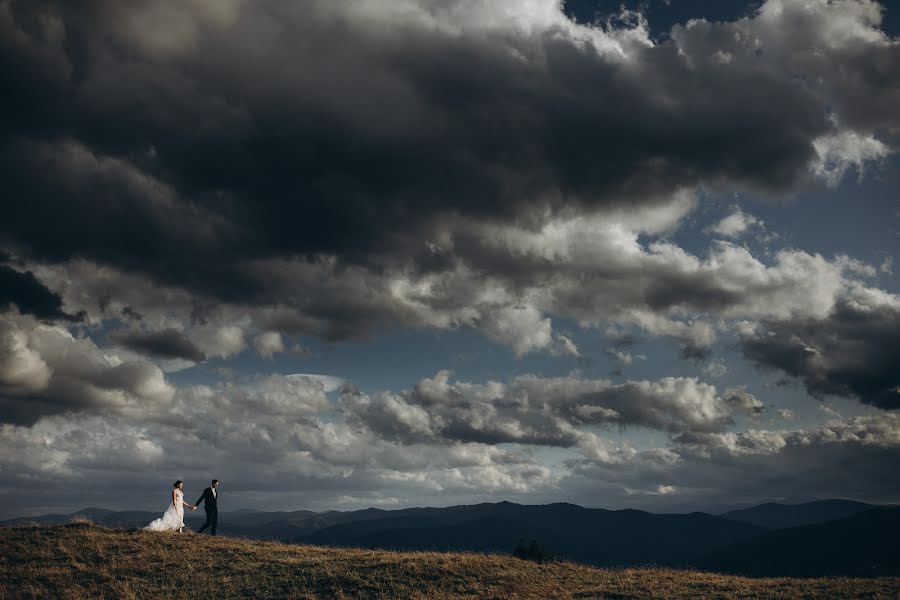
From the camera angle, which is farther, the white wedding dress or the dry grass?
the white wedding dress

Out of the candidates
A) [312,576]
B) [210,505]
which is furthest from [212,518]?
[312,576]

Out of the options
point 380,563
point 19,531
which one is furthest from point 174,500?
point 380,563

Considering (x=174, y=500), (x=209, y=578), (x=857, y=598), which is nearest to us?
(x=857, y=598)

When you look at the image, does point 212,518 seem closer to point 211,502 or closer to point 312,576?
point 211,502

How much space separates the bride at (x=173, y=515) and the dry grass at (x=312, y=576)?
1.71 meters

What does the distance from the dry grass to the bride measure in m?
1.71

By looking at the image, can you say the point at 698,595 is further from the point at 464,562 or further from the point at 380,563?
the point at 380,563

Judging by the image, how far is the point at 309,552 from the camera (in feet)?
101

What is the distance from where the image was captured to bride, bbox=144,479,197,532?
32844mm

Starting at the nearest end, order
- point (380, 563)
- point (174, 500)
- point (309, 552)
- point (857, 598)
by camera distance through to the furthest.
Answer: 1. point (857, 598)
2. point (380, 563)
3. point (309, 552)
4. point (174, 500)

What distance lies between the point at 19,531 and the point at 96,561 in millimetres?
8792

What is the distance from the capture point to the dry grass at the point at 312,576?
23.9m

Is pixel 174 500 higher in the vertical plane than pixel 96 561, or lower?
higher

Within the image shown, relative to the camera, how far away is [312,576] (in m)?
25.7
